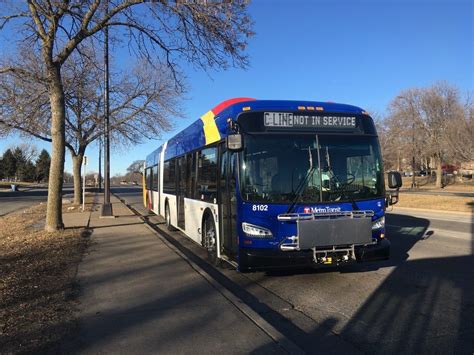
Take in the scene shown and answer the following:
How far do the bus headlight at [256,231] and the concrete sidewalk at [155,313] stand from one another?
0.96m

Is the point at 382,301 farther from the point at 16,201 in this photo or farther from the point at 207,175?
the point at 16,201

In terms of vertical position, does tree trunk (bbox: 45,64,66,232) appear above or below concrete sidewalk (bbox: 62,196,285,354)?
above

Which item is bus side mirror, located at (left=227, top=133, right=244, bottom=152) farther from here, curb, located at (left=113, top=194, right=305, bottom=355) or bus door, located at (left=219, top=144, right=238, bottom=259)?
curb, located at (left=113, top=194, right=305, bottom=355)

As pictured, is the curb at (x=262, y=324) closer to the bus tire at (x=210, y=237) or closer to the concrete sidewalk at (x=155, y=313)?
the concrete sidewalk at (x=155, y=313)

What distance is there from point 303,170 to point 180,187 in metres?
5.70

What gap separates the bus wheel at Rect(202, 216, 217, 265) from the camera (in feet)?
27.2

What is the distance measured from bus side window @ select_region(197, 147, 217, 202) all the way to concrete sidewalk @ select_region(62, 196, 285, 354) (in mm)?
1393

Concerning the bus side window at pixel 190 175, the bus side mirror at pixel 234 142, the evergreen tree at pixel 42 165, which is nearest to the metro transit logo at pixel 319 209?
the bus side mirror at pixel 234 142

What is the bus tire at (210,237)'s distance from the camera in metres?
8.30

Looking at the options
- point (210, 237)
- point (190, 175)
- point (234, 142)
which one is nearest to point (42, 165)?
point (190, 175)

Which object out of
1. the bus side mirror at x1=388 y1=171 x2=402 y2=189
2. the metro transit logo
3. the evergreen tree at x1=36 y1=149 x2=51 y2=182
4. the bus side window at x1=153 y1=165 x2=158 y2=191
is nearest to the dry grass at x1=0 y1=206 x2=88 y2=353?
the metro transit logo

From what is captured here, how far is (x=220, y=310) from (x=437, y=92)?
46991 millimetres

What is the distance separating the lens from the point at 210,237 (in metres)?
8.63

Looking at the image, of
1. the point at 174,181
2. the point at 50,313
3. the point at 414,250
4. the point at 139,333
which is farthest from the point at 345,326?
the point at 174,181
